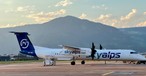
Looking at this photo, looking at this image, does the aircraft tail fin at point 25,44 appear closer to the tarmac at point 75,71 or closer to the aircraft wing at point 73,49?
the aircraft wing at point 73,49

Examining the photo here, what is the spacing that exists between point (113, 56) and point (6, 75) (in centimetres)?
3701

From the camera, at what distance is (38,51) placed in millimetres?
76250

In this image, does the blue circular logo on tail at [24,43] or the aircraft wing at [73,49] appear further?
the blue circular logo on tail at [24,43]

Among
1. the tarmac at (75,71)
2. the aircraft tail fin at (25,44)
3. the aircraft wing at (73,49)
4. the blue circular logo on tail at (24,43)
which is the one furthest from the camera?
the blue circular logo on tail at (24,43)

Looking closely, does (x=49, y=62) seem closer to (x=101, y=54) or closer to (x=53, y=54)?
(x=53, y=54)

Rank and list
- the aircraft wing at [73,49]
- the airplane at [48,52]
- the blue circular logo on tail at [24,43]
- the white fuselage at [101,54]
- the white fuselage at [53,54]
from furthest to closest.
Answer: the blue circular logo on tail at [24,43] < the white fuselage at [53,54] < the airplane at [48,52] < the aircraft wing at [73,49] < the white fuselage at [101,54]

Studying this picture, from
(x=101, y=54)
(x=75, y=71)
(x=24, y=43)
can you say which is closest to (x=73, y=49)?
(x=101, y=54)

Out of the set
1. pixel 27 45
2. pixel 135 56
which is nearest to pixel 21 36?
pixel 27 45

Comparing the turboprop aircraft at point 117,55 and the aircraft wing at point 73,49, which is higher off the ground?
the aircraft wing at point 73,49

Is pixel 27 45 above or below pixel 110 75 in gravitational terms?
above

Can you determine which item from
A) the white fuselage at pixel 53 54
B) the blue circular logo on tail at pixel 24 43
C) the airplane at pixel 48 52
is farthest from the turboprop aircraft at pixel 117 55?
the blue circular logo on tail at pixel 24 43

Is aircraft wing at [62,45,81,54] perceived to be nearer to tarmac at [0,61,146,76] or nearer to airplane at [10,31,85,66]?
airplane at [10,31,85,66]

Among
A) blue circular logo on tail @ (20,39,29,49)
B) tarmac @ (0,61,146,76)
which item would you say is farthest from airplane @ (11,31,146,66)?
tarmac @ (0,61,146,76)

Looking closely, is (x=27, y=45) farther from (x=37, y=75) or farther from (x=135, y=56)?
(x=37, y=75)
